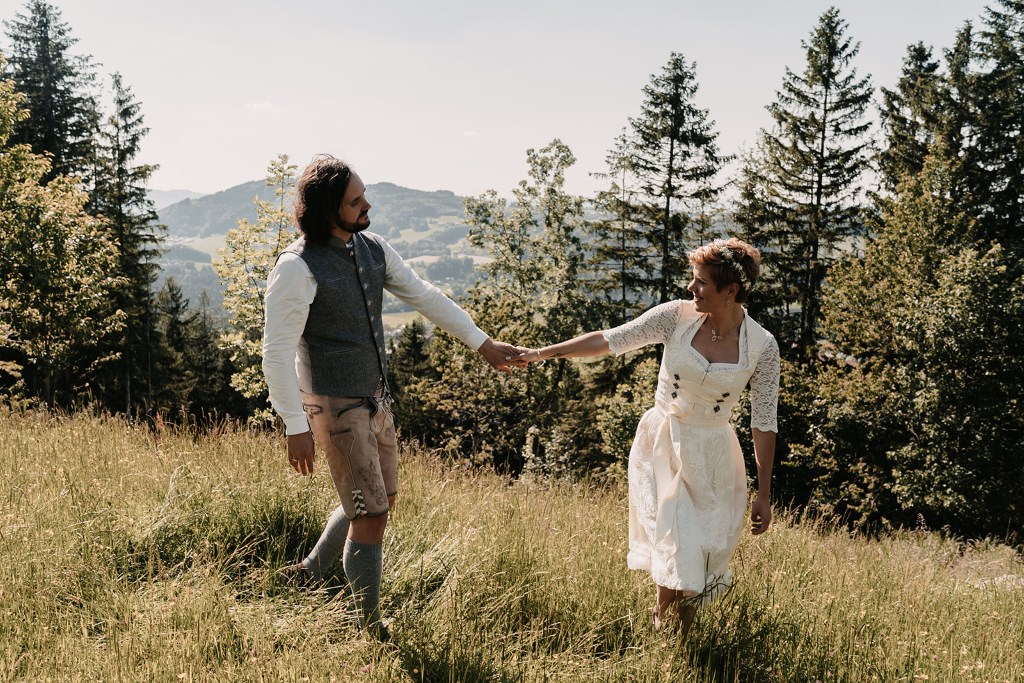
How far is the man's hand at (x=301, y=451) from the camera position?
3.06 m

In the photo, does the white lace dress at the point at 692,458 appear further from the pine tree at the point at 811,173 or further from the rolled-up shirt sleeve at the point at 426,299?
the pine tree at the point at 811,173

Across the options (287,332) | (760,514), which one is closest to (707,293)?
(760,514)

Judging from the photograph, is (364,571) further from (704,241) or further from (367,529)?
(704,241)

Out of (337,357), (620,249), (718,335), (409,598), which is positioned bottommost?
(409,598)

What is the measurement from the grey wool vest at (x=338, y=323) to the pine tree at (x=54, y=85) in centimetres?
3274

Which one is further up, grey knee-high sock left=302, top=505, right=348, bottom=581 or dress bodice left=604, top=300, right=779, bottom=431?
dress bodice left=604, top=300, right=779, bottom=431

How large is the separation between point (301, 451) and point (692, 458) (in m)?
1.84

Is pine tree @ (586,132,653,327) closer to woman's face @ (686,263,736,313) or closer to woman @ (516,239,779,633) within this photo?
woman @ (516,239,779,633)

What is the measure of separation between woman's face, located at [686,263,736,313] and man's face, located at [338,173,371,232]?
5.31 ft

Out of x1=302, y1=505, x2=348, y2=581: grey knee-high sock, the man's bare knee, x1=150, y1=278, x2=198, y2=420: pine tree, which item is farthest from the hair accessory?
x1=150, y1=278, x2=198, y2=420: pine tree

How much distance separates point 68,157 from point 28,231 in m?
13.9

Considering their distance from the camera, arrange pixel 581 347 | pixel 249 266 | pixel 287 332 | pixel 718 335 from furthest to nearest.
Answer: pixel 249 266
pixel 581 347
pixel 718 335
pixel 287 332

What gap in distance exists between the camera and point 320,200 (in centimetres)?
314

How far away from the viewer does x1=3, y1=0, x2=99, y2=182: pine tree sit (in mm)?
30234
